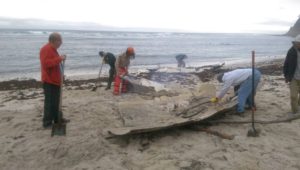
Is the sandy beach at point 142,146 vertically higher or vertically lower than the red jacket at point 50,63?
lower

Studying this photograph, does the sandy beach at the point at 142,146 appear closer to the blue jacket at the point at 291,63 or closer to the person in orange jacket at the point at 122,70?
the blue jacket at the point at 291,63

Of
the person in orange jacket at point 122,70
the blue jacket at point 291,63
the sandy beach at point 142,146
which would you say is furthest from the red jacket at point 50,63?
the blue jacket at point 291,63

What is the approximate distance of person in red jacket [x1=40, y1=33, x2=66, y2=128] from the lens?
6395 mm

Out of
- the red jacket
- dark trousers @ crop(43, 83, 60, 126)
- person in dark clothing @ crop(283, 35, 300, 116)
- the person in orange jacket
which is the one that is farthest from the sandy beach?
the person in orange jacket

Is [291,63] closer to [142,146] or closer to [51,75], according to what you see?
[142,146]

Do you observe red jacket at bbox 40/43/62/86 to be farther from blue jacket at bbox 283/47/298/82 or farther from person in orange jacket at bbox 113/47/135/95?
blue jacket at bbox 283/47/298/82

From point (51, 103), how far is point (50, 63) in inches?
36.0

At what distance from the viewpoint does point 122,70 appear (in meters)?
11.0

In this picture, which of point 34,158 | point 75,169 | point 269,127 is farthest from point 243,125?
point 34,158

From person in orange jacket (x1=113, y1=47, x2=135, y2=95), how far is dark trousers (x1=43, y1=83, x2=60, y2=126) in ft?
12.1

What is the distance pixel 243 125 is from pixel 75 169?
3.67 m

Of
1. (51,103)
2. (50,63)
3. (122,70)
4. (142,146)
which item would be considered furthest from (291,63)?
(122,70)

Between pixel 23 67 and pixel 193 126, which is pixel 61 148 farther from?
pixel 23 67

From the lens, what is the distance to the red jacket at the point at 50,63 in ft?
21.0
